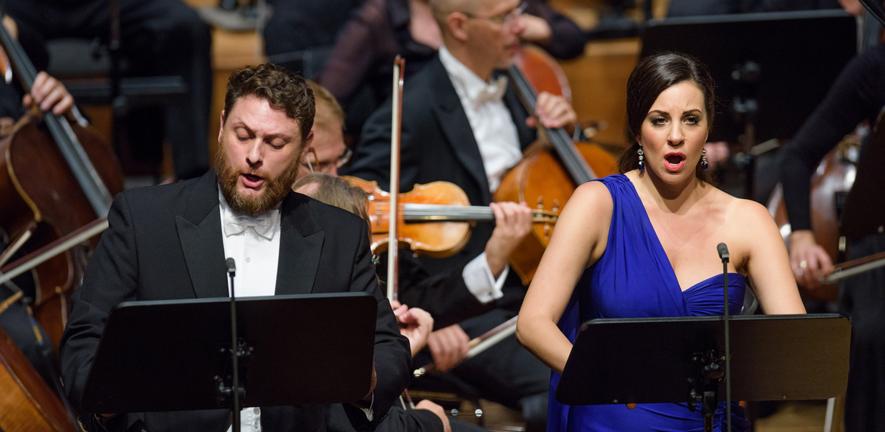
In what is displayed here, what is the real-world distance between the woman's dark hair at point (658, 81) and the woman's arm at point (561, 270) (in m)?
0.19

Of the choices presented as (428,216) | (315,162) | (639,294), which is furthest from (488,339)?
(639,294)

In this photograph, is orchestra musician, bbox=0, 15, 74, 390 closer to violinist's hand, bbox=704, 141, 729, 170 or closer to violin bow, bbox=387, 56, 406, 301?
violin bow, bbox=387, 56, 406, 301

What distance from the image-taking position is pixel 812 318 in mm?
2367

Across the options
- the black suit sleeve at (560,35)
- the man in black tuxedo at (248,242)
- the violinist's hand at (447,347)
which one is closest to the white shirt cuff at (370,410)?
the man in black tuxedo at (248,242)

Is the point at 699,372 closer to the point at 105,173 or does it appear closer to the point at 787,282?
the point at 787,282

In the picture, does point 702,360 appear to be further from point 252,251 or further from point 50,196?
point 50,196

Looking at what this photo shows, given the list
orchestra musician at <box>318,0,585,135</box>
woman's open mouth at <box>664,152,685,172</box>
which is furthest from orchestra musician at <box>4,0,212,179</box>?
woman's open mouth at <box>664,152,685,172</box>

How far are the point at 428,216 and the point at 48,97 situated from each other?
1.33 meters

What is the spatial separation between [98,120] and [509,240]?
282cm

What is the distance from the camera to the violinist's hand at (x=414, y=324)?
311 cm

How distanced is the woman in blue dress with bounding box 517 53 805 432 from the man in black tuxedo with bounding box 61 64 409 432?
378mm

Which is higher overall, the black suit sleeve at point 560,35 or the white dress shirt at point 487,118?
the black suit sleeve at point 560,35

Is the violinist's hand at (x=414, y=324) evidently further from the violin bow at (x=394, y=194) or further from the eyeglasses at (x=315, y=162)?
the eyeglasses at (x=315, y=162)

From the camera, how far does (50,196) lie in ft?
12.7
